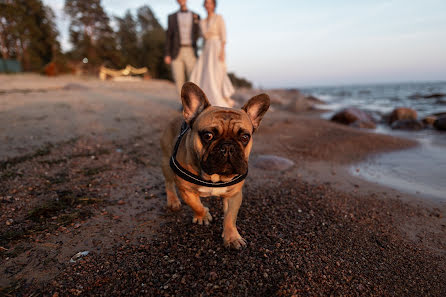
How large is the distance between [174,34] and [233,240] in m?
8.03

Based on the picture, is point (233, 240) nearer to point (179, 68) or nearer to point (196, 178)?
point (196, 178)

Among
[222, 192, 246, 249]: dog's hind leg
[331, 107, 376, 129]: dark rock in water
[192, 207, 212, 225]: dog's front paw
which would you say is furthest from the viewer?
[331, 107, 376, 129]: dark rock in water

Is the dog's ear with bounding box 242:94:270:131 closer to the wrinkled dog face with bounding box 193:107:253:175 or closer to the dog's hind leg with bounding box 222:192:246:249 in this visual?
the wrinkled dog face with bounding box 193:107:253:175

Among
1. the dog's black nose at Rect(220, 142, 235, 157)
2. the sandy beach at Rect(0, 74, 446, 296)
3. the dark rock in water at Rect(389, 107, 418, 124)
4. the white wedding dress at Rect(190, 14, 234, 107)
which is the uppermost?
the white wedding dress at Rect(190, 14, 234, 107)

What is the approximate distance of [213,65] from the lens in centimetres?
825

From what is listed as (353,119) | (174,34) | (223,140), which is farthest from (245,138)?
(353,119)

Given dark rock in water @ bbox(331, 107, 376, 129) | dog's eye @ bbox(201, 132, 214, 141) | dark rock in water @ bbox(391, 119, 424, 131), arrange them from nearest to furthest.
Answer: dog's eye @ bbox(201, 132, 214, 141)
dark rock in water @ bbox(391, 119, 424, 131)
dark rock in water @ bbox(331, 107, 376, 129)

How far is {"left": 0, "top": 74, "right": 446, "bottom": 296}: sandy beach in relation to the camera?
205cm

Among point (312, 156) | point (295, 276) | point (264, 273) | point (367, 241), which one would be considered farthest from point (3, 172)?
point (312, 156)

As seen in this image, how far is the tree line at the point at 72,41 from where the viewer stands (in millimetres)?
27292

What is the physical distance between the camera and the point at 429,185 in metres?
4.47

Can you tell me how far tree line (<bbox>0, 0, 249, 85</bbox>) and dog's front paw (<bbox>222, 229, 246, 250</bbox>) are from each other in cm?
3012

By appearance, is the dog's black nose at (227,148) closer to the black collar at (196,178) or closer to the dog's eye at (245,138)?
the dog's eye at (245,138)

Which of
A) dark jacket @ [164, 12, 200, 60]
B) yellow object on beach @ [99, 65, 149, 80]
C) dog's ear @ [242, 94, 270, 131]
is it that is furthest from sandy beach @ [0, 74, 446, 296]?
yellow object on beach @ [99, 65, 149, 80]
